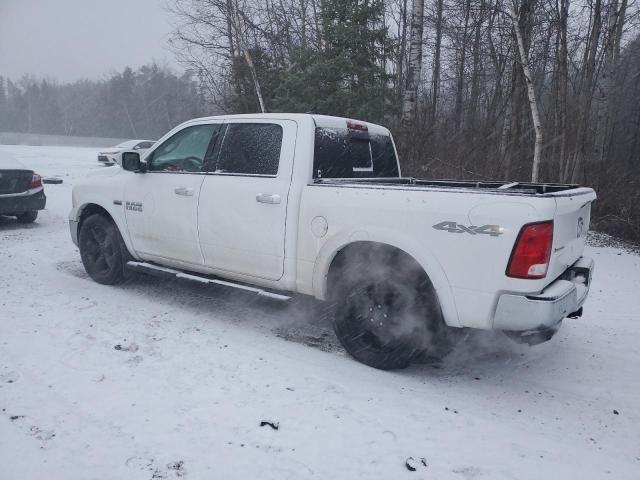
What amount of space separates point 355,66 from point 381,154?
9.64 m

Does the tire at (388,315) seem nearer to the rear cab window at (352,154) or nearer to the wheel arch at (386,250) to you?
the wheel arch at (386,250)

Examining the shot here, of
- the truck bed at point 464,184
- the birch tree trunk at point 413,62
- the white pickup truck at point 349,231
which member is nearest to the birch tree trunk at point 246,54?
the birch tree trunk at point 413,62

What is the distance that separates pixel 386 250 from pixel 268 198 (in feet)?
3.74

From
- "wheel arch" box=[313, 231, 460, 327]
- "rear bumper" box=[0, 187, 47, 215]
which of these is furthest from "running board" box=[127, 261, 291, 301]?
"rear bumper" box=[0, 187, 47, 215]

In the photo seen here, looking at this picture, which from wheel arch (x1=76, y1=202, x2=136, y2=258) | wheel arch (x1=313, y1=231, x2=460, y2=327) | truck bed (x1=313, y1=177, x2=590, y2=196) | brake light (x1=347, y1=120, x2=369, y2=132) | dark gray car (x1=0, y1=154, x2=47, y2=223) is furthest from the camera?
dark gray car (x1=0, y1=154, x2=47, y2=223)

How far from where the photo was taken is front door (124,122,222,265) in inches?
186

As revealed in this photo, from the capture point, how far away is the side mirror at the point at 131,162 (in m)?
5.04

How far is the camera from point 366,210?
11.9 feet

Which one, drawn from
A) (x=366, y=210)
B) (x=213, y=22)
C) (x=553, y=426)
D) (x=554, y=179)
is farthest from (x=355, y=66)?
(x=553, y=426)

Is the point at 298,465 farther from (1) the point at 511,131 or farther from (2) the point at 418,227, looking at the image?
(1) the point at 511,131

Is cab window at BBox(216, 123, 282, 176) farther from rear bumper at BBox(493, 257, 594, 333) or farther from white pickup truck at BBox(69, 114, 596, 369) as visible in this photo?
rear bumper at BBox(493, 257, 594, 333)

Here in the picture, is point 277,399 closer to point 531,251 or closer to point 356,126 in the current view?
point 531,251

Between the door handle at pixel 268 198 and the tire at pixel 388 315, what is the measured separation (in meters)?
0.81

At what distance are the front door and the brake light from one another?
4.26ft
